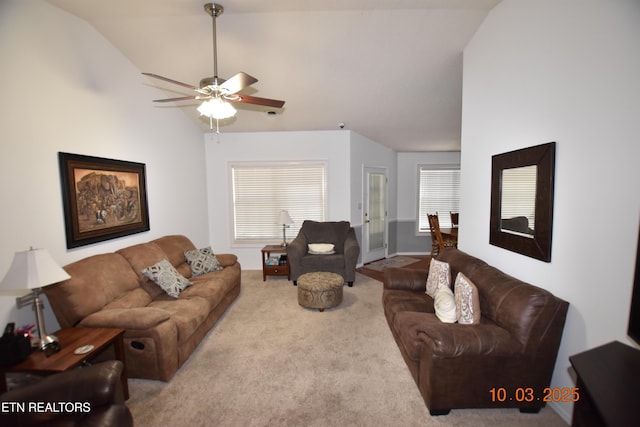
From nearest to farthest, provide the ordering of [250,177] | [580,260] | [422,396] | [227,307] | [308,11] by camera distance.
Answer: [580,260]
[422,396]
[308,11]
[227,307]
[250,177]

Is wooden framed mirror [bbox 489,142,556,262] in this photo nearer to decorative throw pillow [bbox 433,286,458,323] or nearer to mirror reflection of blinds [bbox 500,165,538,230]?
mirror reflection of blinds [bbox 500,165,538,230]

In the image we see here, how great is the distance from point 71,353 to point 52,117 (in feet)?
6.49

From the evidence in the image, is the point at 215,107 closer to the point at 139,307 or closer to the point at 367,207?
the point at 139,307

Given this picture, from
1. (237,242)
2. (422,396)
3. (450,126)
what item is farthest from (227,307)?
(450,126)

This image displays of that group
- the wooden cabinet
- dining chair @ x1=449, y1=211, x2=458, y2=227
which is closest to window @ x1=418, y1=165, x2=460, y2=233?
dining chair @ x1=449, y1=211, x2=458, y2=227

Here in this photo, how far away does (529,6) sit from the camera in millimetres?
2141

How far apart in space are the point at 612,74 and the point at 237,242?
Answer: 5.29 metres

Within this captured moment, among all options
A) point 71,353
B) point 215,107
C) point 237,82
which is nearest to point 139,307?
point 71,353

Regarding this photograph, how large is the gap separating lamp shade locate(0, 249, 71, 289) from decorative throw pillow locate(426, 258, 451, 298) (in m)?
3.11

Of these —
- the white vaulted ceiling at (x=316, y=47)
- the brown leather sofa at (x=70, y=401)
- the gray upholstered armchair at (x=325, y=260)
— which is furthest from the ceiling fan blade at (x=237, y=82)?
the gray upholstered armchair at (x=325, y=260)

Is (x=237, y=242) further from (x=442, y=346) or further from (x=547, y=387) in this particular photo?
(x=547, y=387)

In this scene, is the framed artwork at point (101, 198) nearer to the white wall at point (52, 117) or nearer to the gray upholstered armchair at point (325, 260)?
the white wall at point (52, 117)

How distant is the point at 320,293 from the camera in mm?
3562

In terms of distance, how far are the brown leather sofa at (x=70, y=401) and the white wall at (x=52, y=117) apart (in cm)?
121
